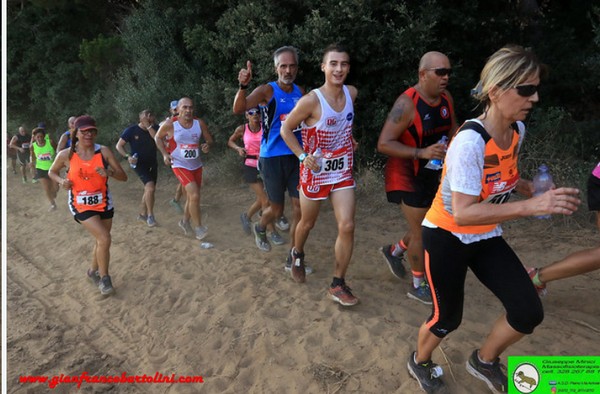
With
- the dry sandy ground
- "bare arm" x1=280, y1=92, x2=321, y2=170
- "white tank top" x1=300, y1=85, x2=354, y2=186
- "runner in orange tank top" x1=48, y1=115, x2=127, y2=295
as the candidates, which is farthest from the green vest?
"white tank top" x1=300, y1=85, x2=354, y2=186

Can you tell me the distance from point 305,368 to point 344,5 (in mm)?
5824

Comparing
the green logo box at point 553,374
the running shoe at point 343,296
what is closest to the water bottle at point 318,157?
the running shoe at point 343,296

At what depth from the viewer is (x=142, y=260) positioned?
612 centimetres

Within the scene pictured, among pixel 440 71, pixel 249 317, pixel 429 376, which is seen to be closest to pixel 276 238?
pixel 249 317

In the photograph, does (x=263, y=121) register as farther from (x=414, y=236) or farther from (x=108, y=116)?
(x=108, y=116)

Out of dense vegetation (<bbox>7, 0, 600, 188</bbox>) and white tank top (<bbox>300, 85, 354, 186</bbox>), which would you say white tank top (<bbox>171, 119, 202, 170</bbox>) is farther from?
white tank top (<bbox>300, 85, 354, 186</bbox>)

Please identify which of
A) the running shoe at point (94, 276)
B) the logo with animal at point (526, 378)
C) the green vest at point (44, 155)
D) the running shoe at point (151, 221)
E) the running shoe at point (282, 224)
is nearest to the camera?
the logo with animal at point (526, 378)

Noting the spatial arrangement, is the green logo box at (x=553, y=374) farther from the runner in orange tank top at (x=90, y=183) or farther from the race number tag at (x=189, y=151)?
the race number tag at (x=189, y=151)

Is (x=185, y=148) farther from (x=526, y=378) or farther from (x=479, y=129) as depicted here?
(x=526, y=378)

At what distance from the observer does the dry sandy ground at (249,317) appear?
3.53m

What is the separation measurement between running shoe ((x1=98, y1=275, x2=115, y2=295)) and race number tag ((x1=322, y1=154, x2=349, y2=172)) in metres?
3.03

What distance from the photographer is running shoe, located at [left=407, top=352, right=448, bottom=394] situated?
3.06m

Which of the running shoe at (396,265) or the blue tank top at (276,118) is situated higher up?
the blue tank top at (276,118)

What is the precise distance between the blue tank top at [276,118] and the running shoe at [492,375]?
289 centimetres
